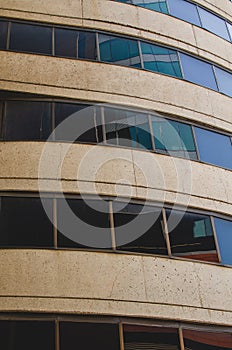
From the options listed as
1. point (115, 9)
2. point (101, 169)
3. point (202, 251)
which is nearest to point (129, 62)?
point (115, 9)

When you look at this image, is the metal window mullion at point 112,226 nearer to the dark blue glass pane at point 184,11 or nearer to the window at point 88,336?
the window at point 88,336

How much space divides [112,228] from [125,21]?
718cm

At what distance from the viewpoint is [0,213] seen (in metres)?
11.2

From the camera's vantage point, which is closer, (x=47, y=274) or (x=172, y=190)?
(x=47, y=274)

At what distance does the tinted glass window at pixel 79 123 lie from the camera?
41.6ft

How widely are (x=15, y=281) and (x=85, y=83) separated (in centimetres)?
597

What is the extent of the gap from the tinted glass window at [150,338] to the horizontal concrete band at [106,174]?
322 centimetres

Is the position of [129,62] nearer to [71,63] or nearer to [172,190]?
[71,63]

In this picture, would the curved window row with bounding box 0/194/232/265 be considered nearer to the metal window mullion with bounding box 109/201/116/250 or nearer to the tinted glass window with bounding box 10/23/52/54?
the metal window mullion with bounding box 109/201/116/250

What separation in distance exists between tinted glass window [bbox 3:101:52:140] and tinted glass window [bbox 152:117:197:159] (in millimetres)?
3015

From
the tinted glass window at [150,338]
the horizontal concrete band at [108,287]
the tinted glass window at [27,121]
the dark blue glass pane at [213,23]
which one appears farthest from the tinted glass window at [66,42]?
the tinted glass window at [150,338]

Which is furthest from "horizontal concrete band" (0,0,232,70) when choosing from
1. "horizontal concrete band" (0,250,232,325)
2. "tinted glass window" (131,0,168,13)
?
"horizontal concrete band" (0,250,232,325)

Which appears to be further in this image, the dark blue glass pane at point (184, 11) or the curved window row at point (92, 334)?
the dark blue glass pane at point (184, 11)

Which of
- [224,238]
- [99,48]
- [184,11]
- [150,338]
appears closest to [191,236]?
[224,238]
